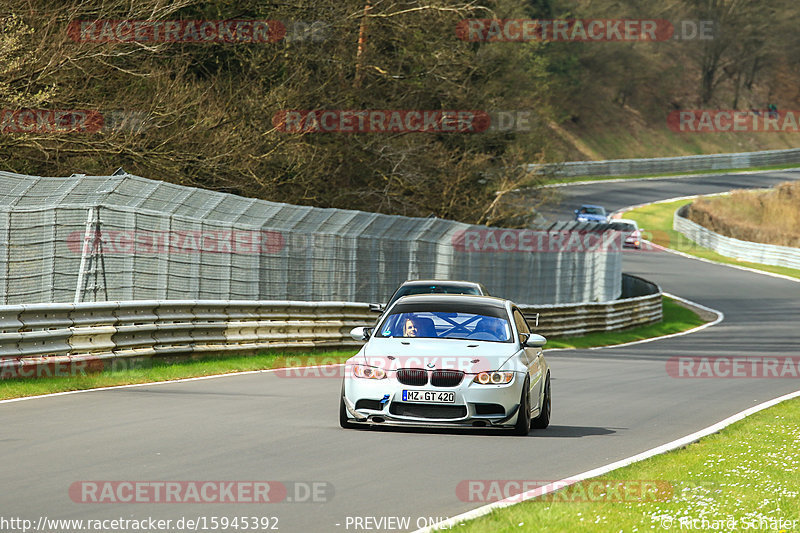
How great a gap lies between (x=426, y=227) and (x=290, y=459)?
1688 centimetres

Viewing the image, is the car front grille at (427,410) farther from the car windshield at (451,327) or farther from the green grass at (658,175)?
the green grass at (658,175)

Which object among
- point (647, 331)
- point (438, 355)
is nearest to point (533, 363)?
point (438, 355)

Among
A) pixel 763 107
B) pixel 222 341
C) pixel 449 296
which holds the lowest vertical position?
pixel 222 341

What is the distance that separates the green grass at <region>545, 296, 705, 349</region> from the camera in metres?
31.8

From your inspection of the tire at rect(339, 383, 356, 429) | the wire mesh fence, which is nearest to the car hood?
the tire at rect(339, 383, 356, 429)

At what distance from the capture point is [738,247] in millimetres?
64438

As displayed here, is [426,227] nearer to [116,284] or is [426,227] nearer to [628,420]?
[116,284]

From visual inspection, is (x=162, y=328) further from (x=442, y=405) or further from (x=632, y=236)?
(x=632, y=236)

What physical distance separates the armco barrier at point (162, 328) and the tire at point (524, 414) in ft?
21.4

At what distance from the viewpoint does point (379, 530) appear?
23.4 ft

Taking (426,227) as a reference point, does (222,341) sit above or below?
below

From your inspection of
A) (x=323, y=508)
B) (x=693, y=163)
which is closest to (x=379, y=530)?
(x=323, y=508)

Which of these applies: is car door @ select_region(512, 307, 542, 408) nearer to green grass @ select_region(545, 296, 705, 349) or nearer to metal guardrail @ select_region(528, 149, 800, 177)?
green grass @ select_region(545, 296, 705, 349)

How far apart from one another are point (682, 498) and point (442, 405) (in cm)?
384
